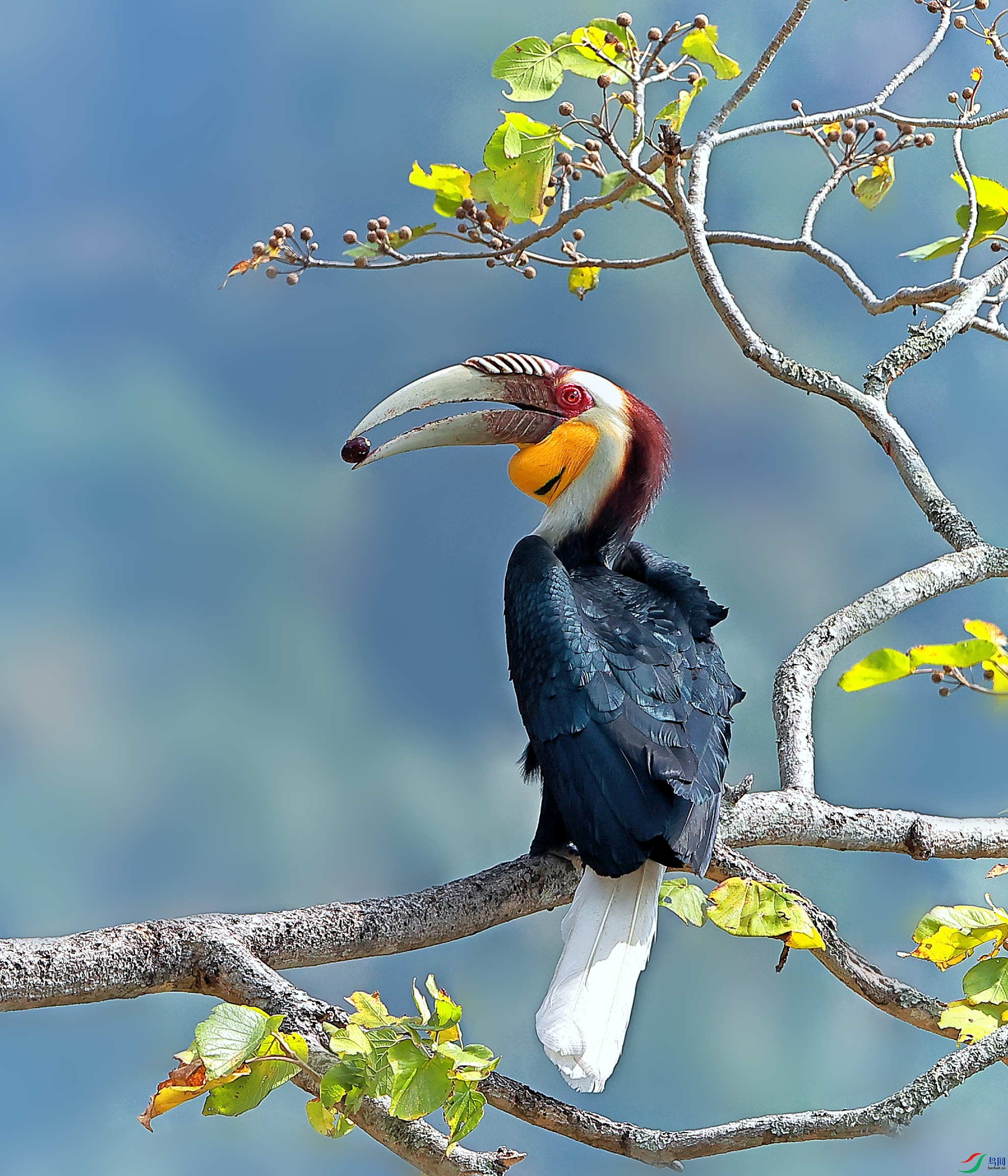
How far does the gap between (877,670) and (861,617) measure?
2.23ft

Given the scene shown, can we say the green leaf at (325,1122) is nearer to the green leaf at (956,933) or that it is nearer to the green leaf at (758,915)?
the green leaf at (758,915)

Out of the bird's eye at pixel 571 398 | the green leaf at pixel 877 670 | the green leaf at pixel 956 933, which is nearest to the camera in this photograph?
the green leaf at pixel 956 933

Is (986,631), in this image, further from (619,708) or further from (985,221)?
(985,221)

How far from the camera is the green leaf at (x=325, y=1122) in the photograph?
1.55 m

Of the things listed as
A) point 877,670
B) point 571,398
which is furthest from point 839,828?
point 571,398

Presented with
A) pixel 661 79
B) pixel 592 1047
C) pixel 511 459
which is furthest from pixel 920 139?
pixel 592 1047

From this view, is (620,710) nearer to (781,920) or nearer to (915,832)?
(781,920)

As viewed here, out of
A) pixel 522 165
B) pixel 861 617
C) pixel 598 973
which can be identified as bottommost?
pixel 598 973

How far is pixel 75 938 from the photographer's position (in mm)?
1758

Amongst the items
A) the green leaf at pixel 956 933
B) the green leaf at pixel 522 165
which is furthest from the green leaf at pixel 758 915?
the green leaf at pixel 522 165

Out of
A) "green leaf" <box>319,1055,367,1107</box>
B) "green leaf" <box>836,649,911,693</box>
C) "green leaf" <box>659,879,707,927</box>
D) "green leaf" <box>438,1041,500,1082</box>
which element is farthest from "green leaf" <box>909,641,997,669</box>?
"green leaf" <box>319,1055,367,1107</box>

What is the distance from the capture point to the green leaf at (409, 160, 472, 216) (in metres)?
2.96

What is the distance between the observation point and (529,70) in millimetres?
2652

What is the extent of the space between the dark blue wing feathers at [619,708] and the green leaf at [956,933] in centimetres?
35
